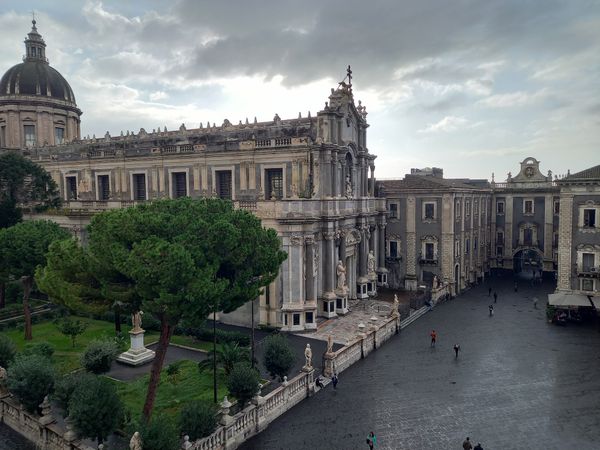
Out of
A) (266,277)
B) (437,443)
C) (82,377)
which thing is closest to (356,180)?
(266,277)

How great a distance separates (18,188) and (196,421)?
1321 inches

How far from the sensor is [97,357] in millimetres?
22906

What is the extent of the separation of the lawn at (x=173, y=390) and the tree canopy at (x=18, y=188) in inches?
923

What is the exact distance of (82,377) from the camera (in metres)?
18.0

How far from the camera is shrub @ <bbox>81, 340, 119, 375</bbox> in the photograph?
22.9 m

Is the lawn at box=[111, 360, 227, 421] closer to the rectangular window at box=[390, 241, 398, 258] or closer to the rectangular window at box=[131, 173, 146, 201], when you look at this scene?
the rectangular window at box=[131, 173, 146, 201]

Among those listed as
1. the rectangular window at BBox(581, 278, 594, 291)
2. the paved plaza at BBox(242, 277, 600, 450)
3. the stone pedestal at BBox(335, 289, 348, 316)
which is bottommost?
the paved plaza at BBox(242, 277, 600, 450)

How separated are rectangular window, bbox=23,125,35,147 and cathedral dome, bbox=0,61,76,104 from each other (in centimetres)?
407

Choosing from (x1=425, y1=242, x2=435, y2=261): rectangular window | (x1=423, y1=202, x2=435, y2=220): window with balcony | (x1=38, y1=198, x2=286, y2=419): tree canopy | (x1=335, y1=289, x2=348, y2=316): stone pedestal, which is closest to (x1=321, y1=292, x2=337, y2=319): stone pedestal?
(x1=335, y1=289, x2=348, y2=316): stone pedestal

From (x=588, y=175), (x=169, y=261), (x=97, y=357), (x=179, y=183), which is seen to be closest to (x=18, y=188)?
(x=179, y=183)

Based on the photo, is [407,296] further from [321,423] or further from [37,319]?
[37,319]

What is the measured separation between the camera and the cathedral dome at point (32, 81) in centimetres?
5619

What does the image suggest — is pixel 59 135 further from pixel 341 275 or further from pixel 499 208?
pixel 499 208

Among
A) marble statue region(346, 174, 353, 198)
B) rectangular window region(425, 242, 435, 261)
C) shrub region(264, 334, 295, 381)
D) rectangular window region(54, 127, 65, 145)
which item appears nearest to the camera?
shrub region(264, 334, 295, 381)
